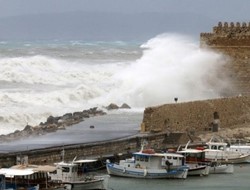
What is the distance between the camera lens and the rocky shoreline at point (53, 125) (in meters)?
39.0

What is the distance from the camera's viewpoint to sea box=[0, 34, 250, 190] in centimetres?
3462

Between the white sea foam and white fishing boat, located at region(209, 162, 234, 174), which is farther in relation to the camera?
the white sea foam

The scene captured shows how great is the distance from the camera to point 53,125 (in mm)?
41625

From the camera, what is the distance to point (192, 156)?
115 feet

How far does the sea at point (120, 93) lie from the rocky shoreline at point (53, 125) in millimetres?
620

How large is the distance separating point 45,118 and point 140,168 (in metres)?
15.3

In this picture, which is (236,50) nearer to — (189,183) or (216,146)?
(216,146)

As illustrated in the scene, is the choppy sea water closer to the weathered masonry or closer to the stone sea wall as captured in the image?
the stone sea wall

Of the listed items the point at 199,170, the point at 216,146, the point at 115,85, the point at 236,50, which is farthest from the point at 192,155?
the point at 115,85

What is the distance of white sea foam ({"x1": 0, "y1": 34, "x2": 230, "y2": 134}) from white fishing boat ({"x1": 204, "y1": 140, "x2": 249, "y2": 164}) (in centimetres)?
977

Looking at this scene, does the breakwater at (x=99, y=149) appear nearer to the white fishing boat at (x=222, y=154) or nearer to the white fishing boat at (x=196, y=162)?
the white fishing boat at (x=222, y=154)

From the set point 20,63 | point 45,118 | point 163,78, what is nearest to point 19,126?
point 45,118

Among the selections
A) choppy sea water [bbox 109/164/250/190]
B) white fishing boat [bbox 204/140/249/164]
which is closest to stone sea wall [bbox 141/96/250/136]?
white fishing boat [bbox 204/140/249/164]

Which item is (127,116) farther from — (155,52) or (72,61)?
(72,61)
